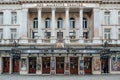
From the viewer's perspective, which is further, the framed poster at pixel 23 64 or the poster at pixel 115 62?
the poster at pixel 115 62

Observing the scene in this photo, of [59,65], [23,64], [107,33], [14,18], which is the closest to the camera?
[23,64]

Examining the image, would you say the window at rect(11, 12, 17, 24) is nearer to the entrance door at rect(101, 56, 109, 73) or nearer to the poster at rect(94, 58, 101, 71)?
the poster at rect(94, 58, 101, 71)

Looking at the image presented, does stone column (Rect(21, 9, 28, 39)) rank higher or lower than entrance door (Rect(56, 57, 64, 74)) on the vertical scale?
higher

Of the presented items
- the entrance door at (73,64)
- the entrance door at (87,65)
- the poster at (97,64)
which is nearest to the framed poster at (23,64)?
the entrance door at (73,64)

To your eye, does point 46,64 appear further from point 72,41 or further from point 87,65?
point 87,65

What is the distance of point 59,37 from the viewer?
68.1 meters

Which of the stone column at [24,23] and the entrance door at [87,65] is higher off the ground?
the stone column at [24,23]

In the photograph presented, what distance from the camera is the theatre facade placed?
210 ft

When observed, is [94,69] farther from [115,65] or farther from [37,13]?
[37,13]

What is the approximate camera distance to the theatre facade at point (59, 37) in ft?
210

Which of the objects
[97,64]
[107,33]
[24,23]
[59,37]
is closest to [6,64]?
[24,23]

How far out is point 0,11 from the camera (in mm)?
69750

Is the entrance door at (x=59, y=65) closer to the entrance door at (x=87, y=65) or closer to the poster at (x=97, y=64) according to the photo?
the entrance door at (x=87, y=65)

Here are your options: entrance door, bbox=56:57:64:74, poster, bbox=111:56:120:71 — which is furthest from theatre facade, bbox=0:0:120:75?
poster, bbox=111:56:120:71
